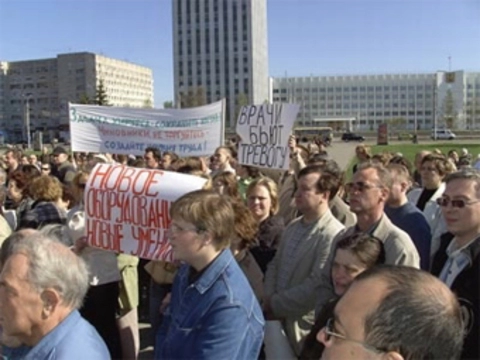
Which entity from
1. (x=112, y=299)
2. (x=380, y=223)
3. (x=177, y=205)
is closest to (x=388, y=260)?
(x=380, y=223)

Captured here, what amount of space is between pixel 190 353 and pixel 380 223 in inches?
64.9

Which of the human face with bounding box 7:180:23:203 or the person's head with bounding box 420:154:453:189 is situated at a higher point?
the person's head with bounding box 420:154:453:189

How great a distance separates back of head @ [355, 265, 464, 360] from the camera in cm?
150

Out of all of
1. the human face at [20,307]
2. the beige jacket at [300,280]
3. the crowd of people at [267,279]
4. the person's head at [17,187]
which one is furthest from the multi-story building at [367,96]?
the human face at [20,307]

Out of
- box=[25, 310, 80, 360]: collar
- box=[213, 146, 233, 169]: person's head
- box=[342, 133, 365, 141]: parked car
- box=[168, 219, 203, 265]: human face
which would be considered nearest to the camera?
box=[25, 310, 80, 360]: collar

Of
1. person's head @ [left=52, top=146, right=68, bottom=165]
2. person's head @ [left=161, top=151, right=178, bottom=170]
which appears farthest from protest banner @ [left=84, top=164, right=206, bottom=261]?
person's head @ [left=52, top=146, right=68, bottom=165]

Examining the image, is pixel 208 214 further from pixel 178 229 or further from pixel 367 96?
pixel 367 96

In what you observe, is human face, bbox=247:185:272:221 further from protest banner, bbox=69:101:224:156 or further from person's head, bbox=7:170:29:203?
protest banner, bbox=69:101:224:156

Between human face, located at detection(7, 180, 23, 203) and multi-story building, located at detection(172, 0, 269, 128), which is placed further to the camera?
multi-story building, located at detection(172, 0, 269, 128)

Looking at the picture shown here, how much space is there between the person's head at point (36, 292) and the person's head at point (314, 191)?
6.75ft

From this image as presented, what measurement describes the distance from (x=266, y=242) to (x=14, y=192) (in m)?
3.71

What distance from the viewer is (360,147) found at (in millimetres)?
10836

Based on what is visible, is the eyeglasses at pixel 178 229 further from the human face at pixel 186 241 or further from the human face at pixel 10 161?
the human face at pixel 10 161

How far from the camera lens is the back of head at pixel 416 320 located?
1.50 meters
